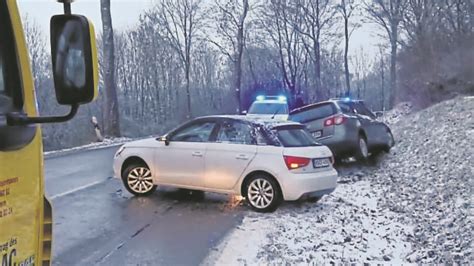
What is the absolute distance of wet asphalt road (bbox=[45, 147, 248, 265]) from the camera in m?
6.54

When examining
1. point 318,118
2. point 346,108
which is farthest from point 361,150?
point 318,118

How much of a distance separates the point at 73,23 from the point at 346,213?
295 inches

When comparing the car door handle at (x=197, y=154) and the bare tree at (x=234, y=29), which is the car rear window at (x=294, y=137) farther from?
the bare tree at (x=234, y=29)

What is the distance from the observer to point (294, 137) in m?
9.40

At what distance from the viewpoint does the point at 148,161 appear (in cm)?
1000

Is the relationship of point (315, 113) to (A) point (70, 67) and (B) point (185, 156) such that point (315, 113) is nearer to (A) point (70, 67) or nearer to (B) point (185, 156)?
(B) point (185, 156)

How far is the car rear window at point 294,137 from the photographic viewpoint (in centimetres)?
920

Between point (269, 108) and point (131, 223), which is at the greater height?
point (269, 108)

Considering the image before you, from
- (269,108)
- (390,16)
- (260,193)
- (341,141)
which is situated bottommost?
(260,193)

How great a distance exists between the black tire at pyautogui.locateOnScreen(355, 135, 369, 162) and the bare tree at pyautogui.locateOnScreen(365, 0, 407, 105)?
32095 mm

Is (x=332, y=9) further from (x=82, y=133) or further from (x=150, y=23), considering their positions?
(x=82, y=133)

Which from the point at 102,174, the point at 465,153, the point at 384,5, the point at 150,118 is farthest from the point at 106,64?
the point at 150,118

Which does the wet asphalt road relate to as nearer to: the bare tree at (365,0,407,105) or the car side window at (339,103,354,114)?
the car side window at (339,103,354,114)

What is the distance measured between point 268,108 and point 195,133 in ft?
38.0
